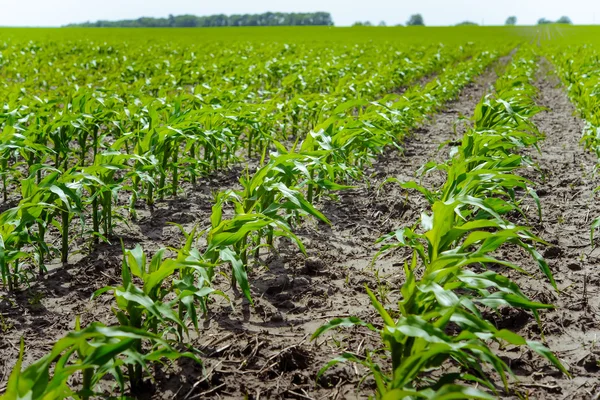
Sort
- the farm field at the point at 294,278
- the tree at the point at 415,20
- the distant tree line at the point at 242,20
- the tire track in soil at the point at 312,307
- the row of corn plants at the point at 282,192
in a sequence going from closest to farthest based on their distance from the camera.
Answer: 1. the farm field at the point at 294,278
2. the tire track in soil at the point at 312,307
3. the row of corn plants at the point at 282,192
4. the distant tree line at the point at 242,20
5. the tree at the point at 415,20

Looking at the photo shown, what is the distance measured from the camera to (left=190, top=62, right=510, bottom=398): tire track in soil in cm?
227

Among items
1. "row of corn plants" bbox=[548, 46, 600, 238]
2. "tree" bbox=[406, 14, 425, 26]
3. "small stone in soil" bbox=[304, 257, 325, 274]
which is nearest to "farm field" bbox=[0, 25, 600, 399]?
"small stone in soil" bbox=[304, 257, 325, 274]

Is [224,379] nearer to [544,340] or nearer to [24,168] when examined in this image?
[544,340]

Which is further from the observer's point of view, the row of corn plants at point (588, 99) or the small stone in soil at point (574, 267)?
the row of corn plants at point (588, 99)

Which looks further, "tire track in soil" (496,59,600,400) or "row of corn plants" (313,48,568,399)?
"tire track in soil" (496,59,600,400)

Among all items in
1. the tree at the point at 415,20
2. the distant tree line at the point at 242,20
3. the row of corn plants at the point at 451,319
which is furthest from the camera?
the tree at the point at 415,20

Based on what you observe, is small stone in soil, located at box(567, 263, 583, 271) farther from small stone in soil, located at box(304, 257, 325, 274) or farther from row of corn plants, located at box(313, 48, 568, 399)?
small stone in soil, located at box(304, 257, 325, 274)

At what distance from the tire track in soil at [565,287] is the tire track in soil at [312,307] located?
2.19 ft

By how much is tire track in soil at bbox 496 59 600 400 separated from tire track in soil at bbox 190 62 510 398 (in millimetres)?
669

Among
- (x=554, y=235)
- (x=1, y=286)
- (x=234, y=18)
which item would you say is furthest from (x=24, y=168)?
(x=234, y=18)

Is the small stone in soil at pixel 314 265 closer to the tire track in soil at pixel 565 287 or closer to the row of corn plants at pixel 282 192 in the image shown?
the row of corn plants at pixel 282 192

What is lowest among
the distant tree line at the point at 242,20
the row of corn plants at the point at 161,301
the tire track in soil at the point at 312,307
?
the tire track in soil at the point at 312,307

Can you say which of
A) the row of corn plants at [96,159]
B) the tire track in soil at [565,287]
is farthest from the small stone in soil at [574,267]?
the row of corn plants at [96,159]

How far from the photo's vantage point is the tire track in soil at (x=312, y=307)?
227cm
